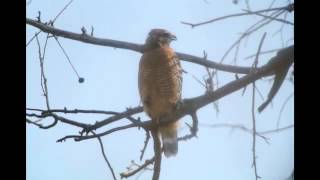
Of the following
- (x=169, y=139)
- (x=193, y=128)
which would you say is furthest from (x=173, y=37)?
(x=193, y=128)

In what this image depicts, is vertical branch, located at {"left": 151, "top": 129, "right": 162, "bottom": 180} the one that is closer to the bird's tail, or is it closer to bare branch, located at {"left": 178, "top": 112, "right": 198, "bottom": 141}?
bare branch, located at {"left": 178, "top": 112, "right": 198, "bottom": 141}

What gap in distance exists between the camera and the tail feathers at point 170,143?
2567 millimetres

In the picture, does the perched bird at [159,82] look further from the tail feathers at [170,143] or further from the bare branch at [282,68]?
the bare branch at [282,68]

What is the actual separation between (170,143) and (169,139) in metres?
0.05

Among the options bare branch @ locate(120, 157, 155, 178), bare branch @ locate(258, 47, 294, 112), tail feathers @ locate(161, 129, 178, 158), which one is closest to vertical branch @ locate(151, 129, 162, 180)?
bare branch @ locate(120, 157, 155, 178)

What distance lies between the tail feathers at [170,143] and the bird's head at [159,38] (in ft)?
2.13

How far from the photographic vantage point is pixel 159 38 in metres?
3.16
